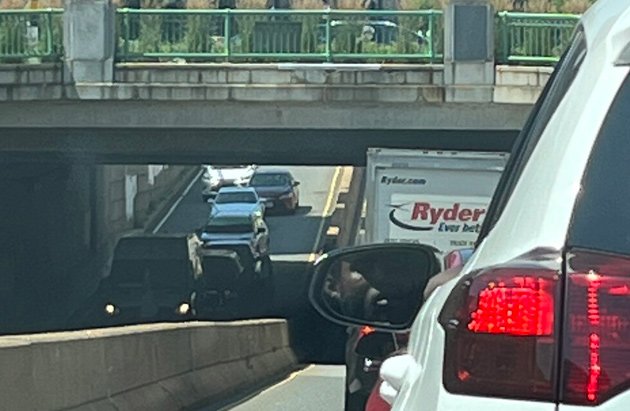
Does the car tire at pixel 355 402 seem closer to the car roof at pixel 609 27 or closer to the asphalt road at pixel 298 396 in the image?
the asphalt road at pixel 298 396

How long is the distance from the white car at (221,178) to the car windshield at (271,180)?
234 centimetres

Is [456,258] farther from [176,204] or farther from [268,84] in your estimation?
[176,204]

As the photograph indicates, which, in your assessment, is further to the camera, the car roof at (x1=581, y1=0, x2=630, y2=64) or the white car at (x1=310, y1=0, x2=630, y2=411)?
the car roof at (x1=581, y1=0, x2=630, y2=64)

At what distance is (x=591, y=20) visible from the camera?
113 inches

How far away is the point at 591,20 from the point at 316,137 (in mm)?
25762

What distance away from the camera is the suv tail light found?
7.08ft

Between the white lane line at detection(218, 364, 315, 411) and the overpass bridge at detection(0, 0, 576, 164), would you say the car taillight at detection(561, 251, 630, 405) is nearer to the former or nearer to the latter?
the white lane line at detection(218, 364, 315, 411)

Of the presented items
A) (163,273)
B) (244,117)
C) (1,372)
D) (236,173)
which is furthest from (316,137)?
(236,173)

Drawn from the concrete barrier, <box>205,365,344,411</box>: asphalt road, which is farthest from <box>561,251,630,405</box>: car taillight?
<box>205,365,344,411</box>: asphalt road

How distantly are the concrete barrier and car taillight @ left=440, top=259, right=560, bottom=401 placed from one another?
682 cm

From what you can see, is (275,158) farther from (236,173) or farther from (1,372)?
(236,173)

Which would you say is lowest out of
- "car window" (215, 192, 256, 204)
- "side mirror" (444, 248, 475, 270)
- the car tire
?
"car window" (215, 192, 256, 204)

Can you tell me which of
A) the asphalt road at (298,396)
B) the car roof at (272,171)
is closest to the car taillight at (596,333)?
the asphalt road at (298,396)

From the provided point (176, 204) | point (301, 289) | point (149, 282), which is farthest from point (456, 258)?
point (176, 204)
